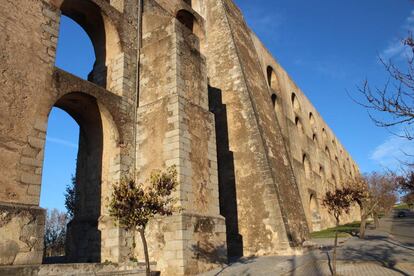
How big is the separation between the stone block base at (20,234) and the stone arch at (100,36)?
570cm

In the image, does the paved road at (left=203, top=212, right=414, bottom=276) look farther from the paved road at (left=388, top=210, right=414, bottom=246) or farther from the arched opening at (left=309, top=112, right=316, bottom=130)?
the arched opening at (left=309, top=112, right=316, bottom=130)

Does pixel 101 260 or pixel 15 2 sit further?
pixel 101 260

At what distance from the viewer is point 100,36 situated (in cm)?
1234

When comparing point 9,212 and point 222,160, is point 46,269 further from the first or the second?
point 222,160

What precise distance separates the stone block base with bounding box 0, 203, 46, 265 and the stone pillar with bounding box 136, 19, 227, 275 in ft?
11.0

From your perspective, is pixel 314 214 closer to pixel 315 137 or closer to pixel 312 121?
pixel 315 137

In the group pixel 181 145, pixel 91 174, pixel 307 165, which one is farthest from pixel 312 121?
pixel 91 174

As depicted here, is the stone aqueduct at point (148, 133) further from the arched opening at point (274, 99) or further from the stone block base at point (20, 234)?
the arched opening at point (274, 99)

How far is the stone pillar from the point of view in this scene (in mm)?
9570

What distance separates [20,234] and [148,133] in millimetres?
5013

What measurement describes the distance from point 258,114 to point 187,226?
296 inches

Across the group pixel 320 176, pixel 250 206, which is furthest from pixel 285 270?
pixel 320 176

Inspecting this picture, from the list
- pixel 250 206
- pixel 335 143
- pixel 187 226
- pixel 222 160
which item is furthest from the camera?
pixel 335 143

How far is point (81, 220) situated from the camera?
1067 cm
